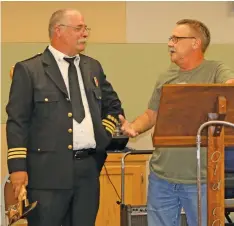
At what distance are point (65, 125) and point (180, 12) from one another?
264 centimetres

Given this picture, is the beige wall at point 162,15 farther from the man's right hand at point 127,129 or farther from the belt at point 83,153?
the belt at point 83,153

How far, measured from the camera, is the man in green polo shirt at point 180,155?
300 centimetres

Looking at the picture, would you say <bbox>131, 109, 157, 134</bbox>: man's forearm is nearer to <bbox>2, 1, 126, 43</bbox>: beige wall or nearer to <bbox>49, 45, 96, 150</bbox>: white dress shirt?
<bbox>49, 45, 96, 150</bbox>: white dress shirt

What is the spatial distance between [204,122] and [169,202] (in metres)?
0.73

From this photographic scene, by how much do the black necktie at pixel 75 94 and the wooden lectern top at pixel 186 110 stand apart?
1.84ft

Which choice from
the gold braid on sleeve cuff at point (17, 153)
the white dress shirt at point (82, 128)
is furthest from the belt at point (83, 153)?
the gold braid on sleeve cuff at point (17, 153)

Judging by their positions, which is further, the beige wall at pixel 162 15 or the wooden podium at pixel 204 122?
the beige wall at pixel 162 15

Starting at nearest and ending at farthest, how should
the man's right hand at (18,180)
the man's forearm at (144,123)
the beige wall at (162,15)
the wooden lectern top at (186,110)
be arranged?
the wooden lectern top at (186,110) → the man's right hand at (18,180) → the man's forearm at (144,123) → the beige wall at (162,15)

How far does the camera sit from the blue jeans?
302cm

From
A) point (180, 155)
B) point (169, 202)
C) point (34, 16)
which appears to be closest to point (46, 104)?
point (180, 155)

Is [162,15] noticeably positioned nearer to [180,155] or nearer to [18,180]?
[180,155]

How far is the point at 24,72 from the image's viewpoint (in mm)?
2918

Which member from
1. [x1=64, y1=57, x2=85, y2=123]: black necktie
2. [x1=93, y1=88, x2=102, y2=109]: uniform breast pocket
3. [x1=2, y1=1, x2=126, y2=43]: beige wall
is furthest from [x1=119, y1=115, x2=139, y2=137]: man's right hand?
[x1=2, y1=1, x2=126, y2=43]: beige wall

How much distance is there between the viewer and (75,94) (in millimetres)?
2992
